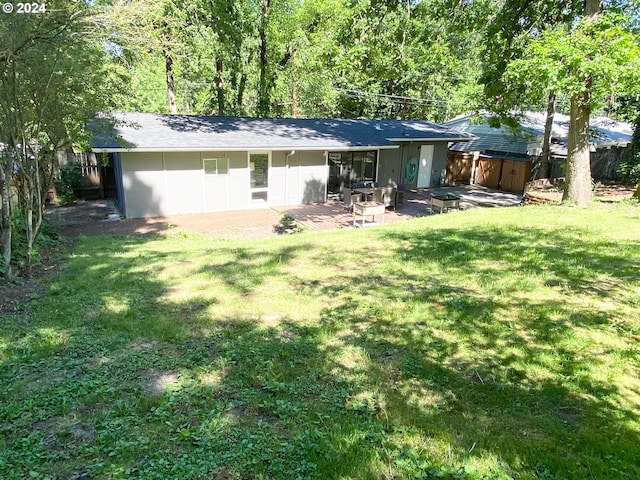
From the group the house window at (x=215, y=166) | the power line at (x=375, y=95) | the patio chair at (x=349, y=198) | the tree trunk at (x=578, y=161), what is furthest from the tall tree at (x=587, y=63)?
the power line at (x=375, y=95)

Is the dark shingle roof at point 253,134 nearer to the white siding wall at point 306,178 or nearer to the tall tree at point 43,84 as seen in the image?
the white siding wall at point 306,178

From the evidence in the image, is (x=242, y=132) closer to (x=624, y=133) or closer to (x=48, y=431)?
(x=48, y=431)

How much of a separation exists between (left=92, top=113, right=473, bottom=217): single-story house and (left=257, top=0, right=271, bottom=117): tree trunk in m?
3.67

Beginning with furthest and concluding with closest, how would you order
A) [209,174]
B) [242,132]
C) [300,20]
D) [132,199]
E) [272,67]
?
[272,67] → [300,20] → [242,132] → [209,174] → [132,199]

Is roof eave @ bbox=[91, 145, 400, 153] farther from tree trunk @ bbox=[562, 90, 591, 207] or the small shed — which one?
tree trunk @ bbox=[562, 90, 591, 207]

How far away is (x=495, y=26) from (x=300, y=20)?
11271mm

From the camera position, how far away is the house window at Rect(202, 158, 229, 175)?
576 inches

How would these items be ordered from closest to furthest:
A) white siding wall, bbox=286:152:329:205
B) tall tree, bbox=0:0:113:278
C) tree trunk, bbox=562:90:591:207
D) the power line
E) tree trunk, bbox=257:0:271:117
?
tall tree, bbox=0:0:113:278
tree trunk, bbox=562:90:591:207
white siding wall, bbox=286:152:329:205
tree trunk, bbox=257:0:271:117
the power line

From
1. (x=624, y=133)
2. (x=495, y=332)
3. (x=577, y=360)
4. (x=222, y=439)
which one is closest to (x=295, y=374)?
(x=222, y=439)

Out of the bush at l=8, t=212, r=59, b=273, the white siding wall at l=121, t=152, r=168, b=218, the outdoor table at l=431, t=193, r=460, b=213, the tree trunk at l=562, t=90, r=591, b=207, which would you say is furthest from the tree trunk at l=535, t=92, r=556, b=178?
the bush at l=8, t=212, r=59, b=273

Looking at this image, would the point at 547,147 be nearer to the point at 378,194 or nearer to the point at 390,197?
the point at 390,197

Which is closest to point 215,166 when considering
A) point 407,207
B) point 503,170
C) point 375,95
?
point 407,207

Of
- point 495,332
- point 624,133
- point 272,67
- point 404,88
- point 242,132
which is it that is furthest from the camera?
point 404,88

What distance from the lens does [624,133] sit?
24.6m
